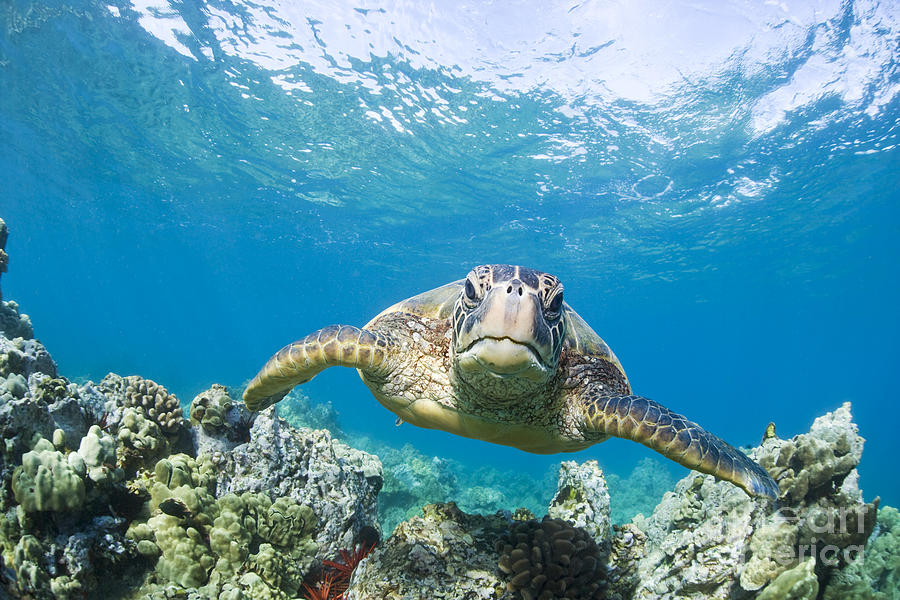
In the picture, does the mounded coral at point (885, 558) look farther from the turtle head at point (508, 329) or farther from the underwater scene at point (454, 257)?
the turtle head at point (508, 329)

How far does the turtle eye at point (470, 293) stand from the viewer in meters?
2.67

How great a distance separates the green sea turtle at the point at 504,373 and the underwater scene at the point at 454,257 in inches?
1.1

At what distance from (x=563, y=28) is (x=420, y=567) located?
1408 cm

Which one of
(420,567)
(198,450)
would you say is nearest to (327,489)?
(420,567)

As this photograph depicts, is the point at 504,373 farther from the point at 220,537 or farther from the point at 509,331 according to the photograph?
the point at 220,537

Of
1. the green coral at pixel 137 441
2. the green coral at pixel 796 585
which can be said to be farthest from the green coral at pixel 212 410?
the green coral at pixel 796 585

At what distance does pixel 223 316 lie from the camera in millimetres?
106062

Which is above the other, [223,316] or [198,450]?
[223,316]

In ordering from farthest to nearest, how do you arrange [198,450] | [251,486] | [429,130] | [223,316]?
[223,316] → [429,130] → [198,450] → [251,486]

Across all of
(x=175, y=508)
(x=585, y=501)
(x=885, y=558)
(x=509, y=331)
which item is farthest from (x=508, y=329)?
(x=885, y=558)

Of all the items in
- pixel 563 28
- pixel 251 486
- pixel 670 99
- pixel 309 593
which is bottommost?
pixel 309 593

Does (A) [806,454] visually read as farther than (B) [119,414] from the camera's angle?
No

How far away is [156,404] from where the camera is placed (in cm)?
369

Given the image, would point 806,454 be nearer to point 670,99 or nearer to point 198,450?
point 198,450
